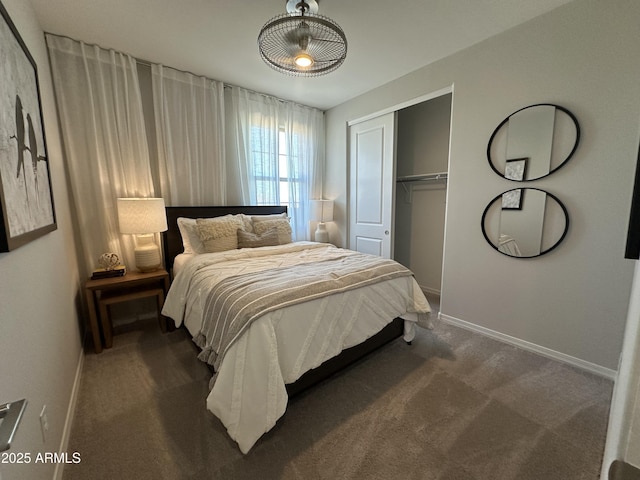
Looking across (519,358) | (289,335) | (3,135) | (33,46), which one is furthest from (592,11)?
(33,46)

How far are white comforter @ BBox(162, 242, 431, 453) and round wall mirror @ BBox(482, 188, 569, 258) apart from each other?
92 cm

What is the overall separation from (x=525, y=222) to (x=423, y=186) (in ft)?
5.20

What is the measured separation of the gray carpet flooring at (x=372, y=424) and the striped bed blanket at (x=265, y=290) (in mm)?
415

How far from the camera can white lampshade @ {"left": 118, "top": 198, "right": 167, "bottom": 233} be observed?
2.36 meters

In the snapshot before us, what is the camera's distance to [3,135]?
967 millimetres

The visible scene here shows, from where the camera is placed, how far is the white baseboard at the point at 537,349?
75.4 inches

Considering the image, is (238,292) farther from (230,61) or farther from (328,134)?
(328,134)

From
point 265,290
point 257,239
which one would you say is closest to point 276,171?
point 257,239

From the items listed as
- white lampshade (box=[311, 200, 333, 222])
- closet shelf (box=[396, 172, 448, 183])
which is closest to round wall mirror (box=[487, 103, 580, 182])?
closet shelf (box=[396, 172, 448, 183])

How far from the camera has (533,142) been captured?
2088 millimetres

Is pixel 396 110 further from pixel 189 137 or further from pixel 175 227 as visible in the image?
pixel 175 227

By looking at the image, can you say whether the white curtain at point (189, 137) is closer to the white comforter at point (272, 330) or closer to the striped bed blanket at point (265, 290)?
the white comforter at point (272, 330)

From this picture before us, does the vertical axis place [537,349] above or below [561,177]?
below

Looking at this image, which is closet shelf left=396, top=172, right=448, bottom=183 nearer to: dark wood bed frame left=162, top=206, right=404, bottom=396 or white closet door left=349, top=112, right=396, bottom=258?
white closet door left=349, top=112, right=396, bottom=258
